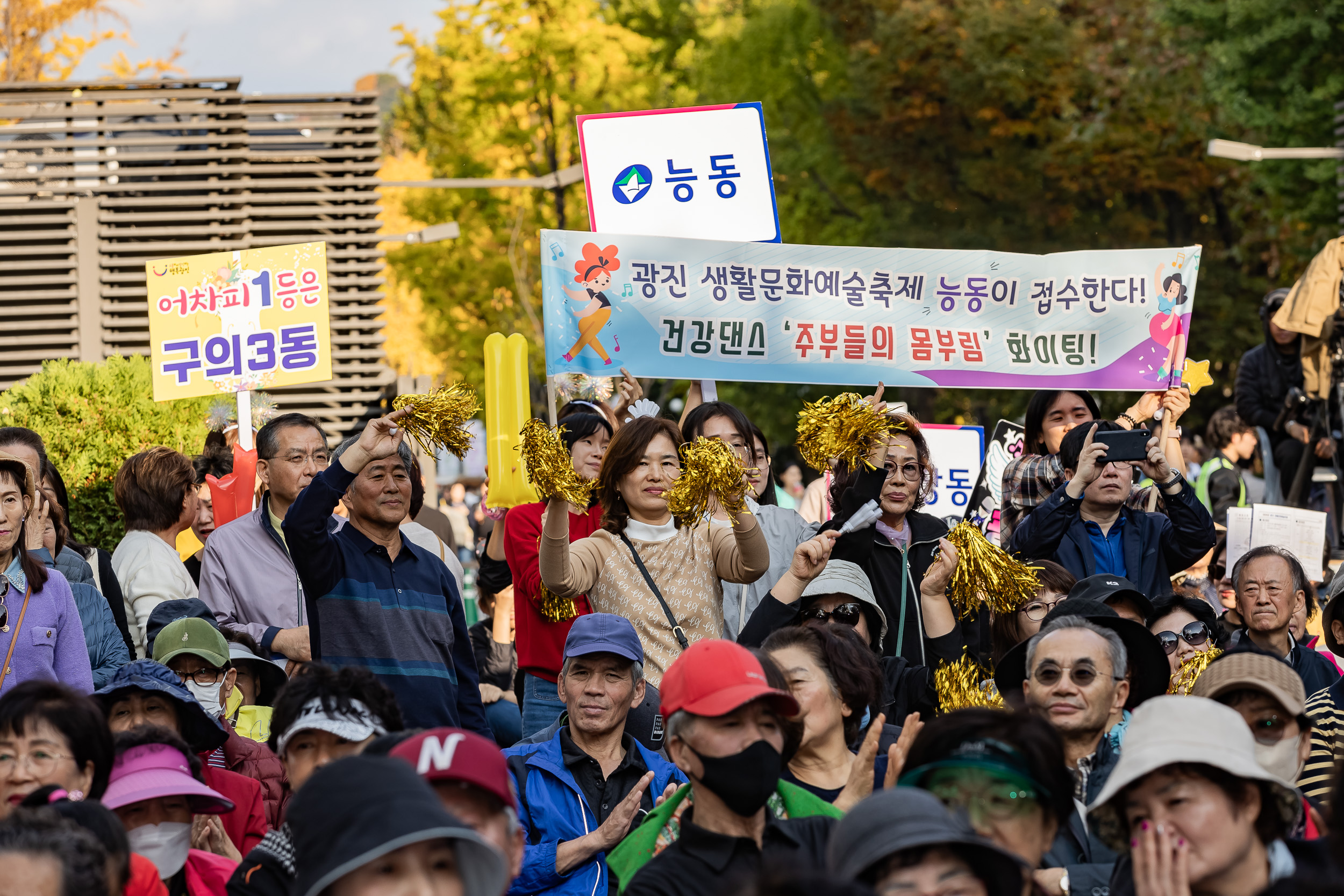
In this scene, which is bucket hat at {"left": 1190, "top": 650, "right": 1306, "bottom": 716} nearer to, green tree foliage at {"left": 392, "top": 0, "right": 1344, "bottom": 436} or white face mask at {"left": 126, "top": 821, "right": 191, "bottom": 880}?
white face mask at {"left": 126, "top": 821, "right": 191, "bottom": 880}

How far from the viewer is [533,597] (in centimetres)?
620

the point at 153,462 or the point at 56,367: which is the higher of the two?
the point at 56,367

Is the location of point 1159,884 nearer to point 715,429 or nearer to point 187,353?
point 715,429

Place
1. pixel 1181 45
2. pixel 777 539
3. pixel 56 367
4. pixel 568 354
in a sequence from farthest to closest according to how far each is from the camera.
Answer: pixel 1181 45
pixel 56 367
pixel 568 354
pixel 777 539

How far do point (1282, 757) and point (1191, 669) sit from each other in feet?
4.85

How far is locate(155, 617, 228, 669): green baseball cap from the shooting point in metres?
5.78

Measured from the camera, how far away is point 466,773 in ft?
10.9

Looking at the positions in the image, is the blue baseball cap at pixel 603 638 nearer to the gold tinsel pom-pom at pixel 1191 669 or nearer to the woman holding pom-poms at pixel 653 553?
the woman holding pom-poms at pixel 653 553

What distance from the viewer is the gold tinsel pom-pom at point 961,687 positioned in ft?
18.3

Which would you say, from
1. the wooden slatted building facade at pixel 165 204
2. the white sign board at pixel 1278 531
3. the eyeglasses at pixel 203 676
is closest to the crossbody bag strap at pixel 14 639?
the eyeglasses at pixel 203 676

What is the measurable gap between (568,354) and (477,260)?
23882 millimetres

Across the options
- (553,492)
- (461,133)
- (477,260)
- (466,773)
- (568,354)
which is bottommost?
(466,773)

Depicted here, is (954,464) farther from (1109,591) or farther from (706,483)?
(706,483)

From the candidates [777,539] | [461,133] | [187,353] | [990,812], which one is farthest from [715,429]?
[461,133]
